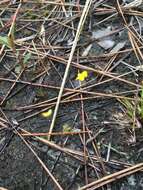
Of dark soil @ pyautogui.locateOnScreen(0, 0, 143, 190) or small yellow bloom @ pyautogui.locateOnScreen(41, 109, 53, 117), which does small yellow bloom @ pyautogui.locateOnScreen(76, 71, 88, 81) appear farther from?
small yellow bloom @ pyautogui.locateOnScreen(41, 109, 53, 117)

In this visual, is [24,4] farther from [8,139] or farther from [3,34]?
[8,139]

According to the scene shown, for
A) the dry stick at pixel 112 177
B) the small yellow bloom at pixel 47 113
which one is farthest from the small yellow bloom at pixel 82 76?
the dry stick at pixel 112 177

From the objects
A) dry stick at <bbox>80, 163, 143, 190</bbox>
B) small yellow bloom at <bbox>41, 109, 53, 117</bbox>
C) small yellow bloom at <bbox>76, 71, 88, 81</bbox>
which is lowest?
dry stick at <bbox>80, 163, 143, 190</bbox>

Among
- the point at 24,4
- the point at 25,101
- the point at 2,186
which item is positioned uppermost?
the point at 24,4

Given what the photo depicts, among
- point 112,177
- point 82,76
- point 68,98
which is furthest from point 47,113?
point 112,177

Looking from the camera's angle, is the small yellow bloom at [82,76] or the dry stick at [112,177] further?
the small yellow bloom at [82,76]

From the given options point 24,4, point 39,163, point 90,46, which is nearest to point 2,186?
point 39,163

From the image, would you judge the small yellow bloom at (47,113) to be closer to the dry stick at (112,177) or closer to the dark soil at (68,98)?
the dark soil at (68,98)

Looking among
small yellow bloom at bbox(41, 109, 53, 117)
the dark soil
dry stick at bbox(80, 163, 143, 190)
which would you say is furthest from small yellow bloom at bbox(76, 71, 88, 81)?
dry stick at bbox(80, 163, 143, 190)
